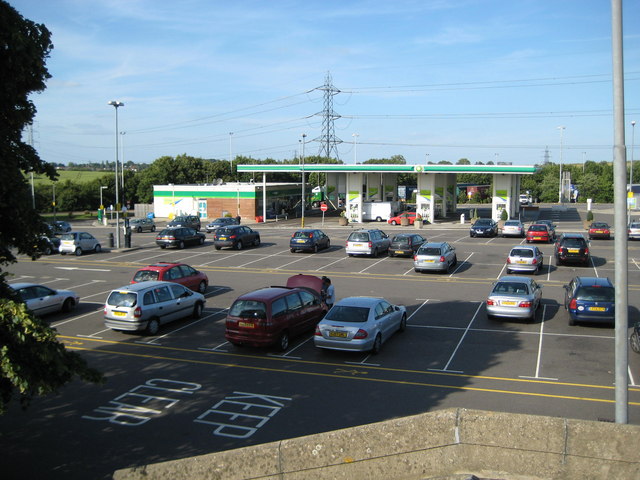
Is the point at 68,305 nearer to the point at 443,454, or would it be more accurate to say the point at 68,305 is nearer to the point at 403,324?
the point at 403,324

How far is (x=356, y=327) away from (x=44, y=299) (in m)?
11.7

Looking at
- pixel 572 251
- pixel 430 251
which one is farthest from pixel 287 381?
pixel 572 251

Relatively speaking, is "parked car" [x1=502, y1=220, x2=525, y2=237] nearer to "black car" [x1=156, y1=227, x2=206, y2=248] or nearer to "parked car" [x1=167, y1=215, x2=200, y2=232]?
"black car" [x1=156, y1=227, x2=206, y2=248]

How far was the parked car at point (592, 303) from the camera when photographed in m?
17.7

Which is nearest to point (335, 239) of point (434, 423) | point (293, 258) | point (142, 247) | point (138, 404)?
point (293, 258)

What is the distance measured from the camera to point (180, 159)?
314 feet

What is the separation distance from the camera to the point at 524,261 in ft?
90.2

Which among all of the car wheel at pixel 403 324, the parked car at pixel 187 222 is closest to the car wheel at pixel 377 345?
the car wheel at pixel 403 324

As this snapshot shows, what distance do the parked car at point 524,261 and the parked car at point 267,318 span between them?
14074 mm

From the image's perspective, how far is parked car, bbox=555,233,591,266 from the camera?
2948 cm

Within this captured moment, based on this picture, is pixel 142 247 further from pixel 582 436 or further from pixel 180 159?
pixel 180 159

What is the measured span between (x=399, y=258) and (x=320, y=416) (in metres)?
23.1

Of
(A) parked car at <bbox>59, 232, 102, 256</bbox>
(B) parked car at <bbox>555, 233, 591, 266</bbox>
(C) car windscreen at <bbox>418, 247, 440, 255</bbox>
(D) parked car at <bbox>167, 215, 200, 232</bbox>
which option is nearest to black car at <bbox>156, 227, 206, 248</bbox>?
(A) parked car at <bbox>59, 232, 102, 256</bbox>

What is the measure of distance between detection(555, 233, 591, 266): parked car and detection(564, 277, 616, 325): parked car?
37.1ft
